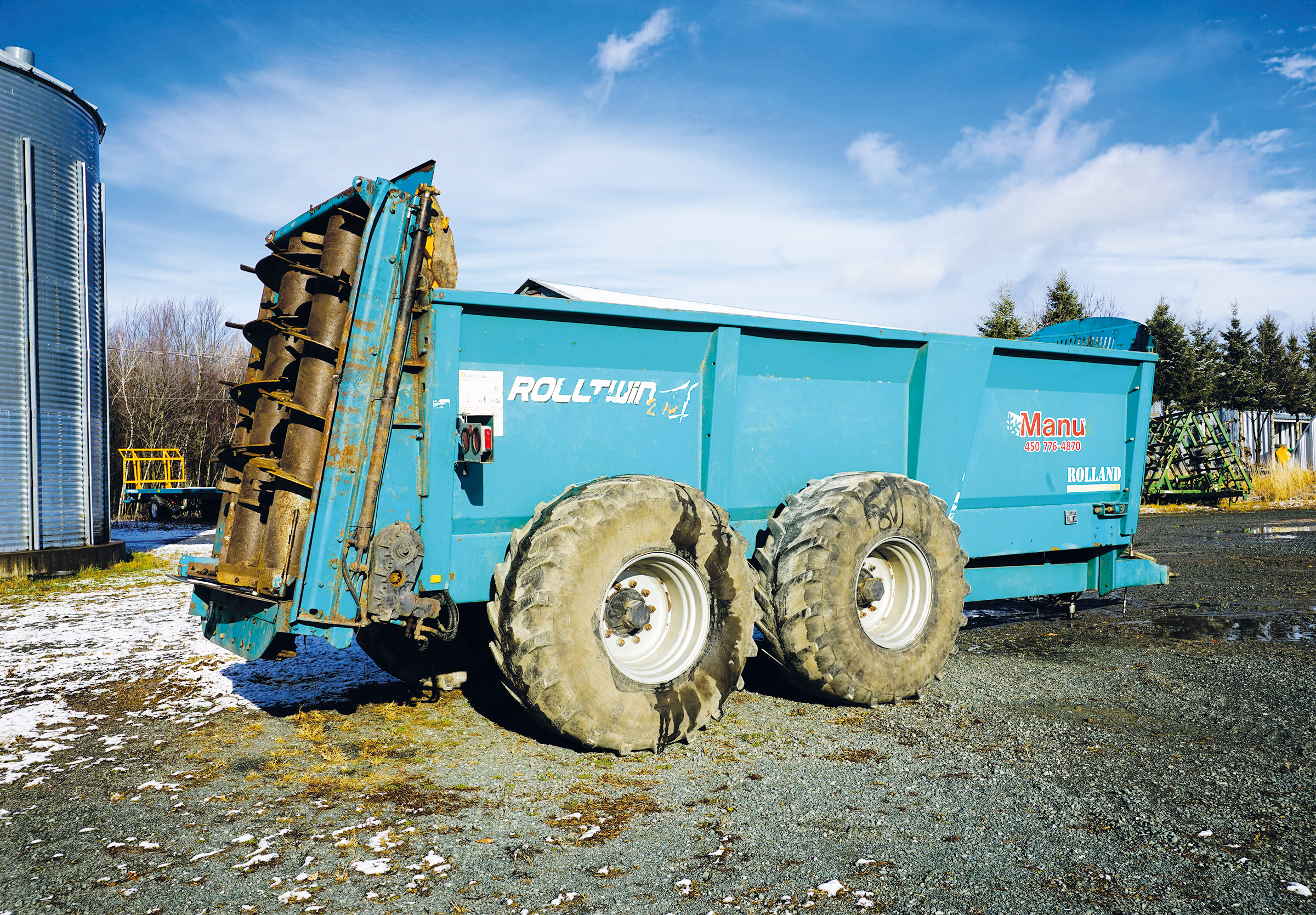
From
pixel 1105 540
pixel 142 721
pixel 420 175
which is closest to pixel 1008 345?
pixel 1105 540

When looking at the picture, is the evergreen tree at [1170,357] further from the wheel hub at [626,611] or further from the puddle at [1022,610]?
the wheel hub at [626,611]

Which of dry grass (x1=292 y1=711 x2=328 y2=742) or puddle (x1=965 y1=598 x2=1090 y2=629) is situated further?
puddle (x1=965 y1=598 x2=1090 y2=629)

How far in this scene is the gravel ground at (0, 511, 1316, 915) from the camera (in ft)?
9.35

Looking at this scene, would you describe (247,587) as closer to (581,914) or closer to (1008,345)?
(581,914)

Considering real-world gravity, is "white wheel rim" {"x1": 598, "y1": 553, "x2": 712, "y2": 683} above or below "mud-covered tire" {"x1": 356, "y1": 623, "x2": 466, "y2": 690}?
above

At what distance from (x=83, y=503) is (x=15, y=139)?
15.1 feet

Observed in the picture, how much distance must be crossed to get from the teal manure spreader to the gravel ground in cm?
41

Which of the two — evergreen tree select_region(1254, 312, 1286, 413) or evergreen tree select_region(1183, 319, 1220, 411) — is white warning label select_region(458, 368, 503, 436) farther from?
evergreen tree select_region(1254, 312, 1286, 413)

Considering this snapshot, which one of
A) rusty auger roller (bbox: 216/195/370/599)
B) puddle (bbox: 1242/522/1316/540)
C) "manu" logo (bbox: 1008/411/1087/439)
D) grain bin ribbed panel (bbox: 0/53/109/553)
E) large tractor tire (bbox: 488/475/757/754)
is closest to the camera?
large tractor tire (bbox: 488/475/757/754)

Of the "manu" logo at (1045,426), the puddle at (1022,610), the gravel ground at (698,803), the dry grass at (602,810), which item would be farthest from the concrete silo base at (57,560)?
the "manu" logo at (1045,426)

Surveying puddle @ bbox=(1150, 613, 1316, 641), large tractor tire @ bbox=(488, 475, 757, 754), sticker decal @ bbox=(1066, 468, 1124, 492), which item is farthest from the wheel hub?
puddle @ bbox=(1150, 613, 1316, 641)

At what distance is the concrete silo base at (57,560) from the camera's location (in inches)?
406

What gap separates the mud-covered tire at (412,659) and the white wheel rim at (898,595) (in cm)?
254

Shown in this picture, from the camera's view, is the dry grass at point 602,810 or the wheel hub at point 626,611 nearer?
the dry grass at point 602,810
